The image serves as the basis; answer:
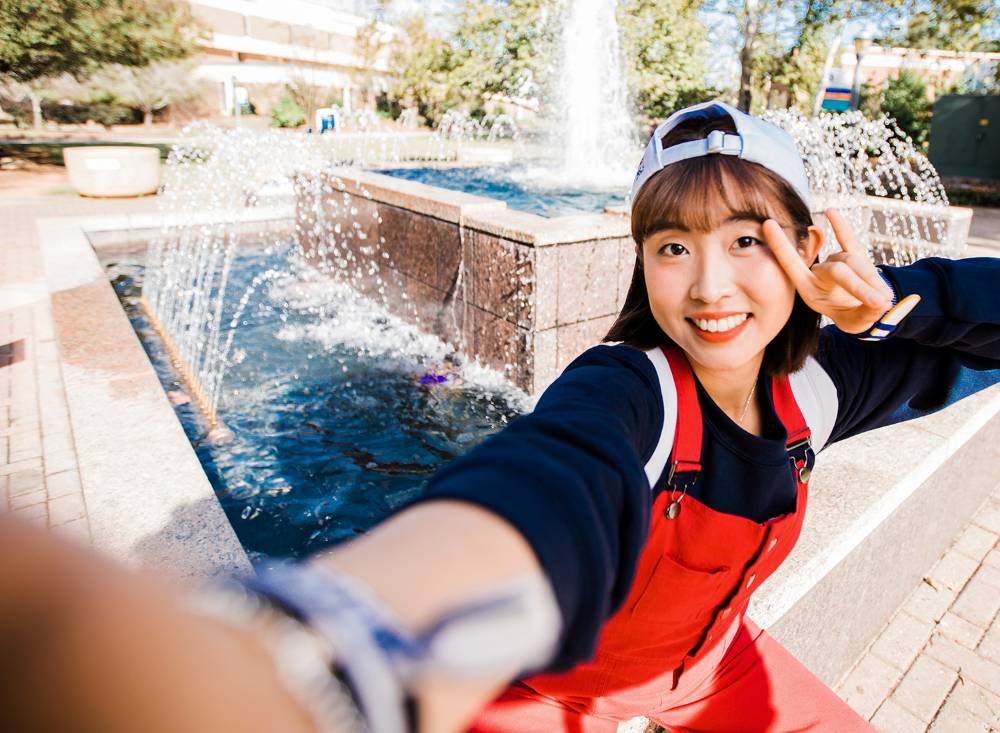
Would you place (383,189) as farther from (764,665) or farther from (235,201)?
(235,201)

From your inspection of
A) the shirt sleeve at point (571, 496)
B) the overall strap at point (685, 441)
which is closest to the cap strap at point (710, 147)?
the overall strap at point (685, 441)

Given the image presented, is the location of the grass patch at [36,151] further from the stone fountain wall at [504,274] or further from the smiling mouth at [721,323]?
the smiling mouth at [721,323]

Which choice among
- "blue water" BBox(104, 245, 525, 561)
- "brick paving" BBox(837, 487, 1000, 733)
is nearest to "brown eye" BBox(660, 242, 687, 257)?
"brick paving" BBox(837, 487, 1000, 733)

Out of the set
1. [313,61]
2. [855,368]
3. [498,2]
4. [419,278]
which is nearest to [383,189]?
[419,278]

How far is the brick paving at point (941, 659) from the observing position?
2.60m

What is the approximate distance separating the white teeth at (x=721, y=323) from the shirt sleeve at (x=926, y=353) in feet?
1.33

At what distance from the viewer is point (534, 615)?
0.62m

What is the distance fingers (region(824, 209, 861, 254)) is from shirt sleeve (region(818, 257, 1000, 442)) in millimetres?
215

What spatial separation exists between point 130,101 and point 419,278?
38219mm

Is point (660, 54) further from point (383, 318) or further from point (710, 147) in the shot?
point (710, 147)

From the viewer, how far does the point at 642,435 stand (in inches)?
50.2

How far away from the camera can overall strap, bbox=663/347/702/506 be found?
1.36 m

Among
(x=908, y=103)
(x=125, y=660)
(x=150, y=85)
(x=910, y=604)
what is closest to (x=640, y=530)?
(x=125, y=660)

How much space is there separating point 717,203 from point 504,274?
3706 millimetres
